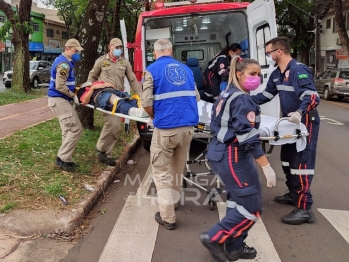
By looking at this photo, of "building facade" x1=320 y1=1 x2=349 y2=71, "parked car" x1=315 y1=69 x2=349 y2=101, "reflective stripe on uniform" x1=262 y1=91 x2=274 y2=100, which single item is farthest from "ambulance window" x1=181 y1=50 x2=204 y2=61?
"building facade" x1=320 y1=1 x2=349 y2=71

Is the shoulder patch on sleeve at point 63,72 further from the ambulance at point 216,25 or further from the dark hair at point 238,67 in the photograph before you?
the dark hair at point 238,67

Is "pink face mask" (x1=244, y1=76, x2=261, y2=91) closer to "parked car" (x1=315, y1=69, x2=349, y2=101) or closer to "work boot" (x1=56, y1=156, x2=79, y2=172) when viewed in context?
"work boot" (x1=56, y1=156, x2=79, y2=172)

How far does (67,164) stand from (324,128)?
7.94m

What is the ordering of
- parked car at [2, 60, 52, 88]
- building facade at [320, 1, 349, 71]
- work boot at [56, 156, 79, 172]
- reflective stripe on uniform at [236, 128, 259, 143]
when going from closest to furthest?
1. reflective stripe on uniform at [236, 128, 259, 143]
2. work boot at [56, 156, 79, 172]
3. parked car at [2, 60, 52, 88]
4. building facade at [320, 1, 349, 71]

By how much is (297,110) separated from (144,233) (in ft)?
6.73

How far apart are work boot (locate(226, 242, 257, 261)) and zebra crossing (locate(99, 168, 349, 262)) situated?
2.4 inches

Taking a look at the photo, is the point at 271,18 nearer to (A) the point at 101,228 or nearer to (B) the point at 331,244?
(B) the point at 331,244

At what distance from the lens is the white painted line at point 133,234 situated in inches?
137

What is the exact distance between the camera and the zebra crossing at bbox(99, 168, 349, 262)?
3.50 m

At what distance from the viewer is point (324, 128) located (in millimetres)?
10828

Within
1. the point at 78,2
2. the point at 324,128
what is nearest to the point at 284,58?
the point at 324,128

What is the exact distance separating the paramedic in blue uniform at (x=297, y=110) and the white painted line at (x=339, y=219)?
9.9 inches

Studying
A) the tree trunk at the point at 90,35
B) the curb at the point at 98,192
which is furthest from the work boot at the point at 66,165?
the tree trunk at the point at 90,35

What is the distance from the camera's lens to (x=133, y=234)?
12.8 feet
